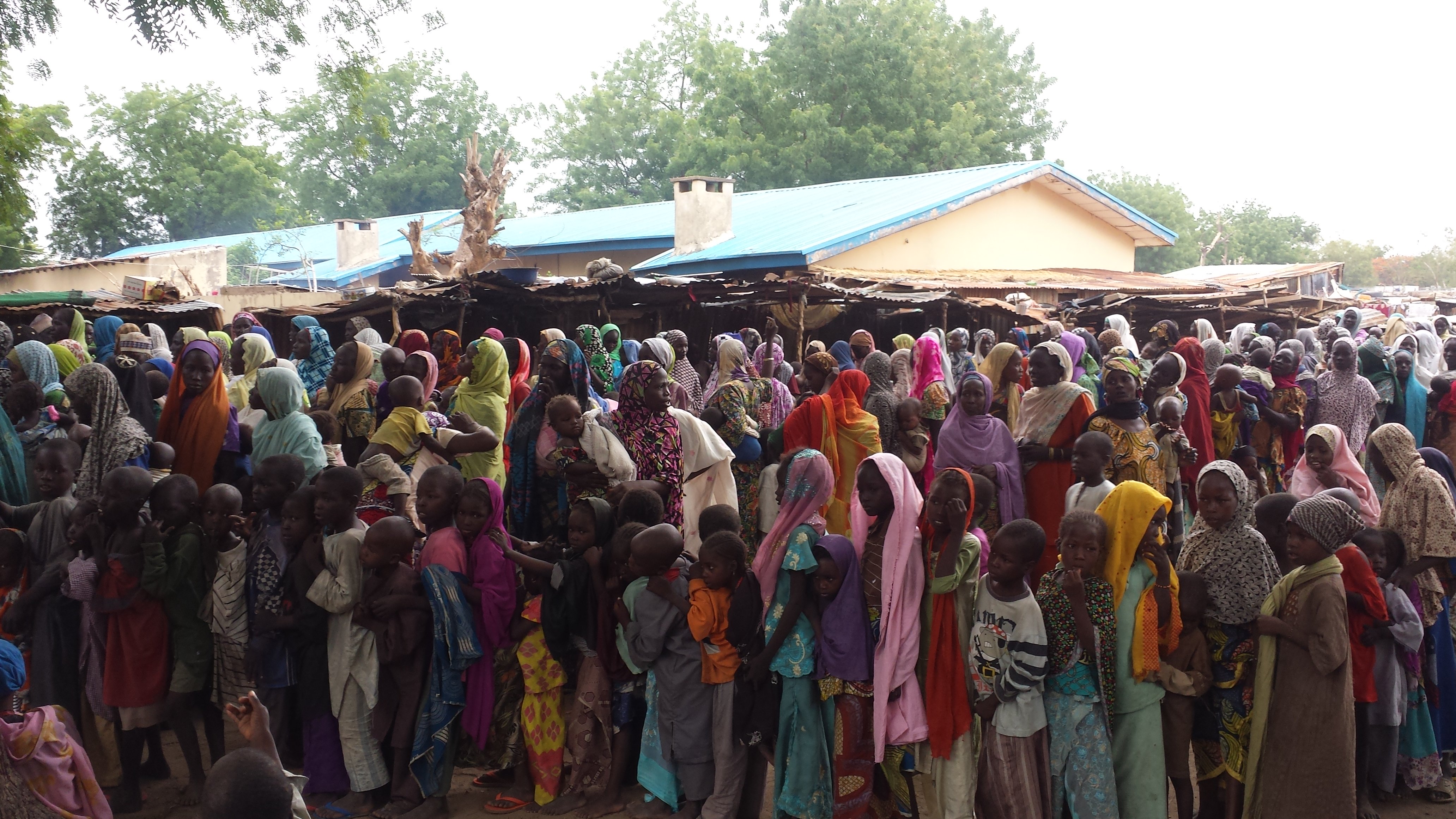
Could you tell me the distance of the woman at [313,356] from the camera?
7.41m

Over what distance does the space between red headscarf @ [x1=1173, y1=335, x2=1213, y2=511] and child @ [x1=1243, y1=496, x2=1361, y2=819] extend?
11.3ft

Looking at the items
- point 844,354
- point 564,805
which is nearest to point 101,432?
point 564,805

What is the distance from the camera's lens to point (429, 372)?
248 inches

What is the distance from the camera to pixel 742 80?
126 feet

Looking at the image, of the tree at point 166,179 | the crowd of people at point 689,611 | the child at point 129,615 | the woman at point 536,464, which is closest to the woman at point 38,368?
the crowd of people at point 689,611

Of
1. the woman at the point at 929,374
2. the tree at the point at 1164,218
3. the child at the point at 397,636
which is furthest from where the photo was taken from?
the tree at the point at 1164,218

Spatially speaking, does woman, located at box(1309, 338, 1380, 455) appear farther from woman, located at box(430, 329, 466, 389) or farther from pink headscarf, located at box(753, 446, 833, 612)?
woman, located at box(430, 329, 466, 389)

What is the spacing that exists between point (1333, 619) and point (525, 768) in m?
3.15

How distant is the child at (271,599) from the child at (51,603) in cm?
77

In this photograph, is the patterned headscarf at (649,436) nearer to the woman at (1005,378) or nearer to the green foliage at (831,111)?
the woman at (1005,378)

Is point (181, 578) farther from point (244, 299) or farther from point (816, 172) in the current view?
point (816, 172)

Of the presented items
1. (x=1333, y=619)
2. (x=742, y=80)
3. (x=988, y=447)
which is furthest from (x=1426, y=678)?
(x=742, y=80)

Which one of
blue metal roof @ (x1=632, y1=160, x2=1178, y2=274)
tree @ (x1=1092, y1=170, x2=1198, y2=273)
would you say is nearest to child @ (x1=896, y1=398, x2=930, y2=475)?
blue metal roof @ (x1=632, y1=160, x2=1178, y2=274)

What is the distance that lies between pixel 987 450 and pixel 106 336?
6.97 meters
